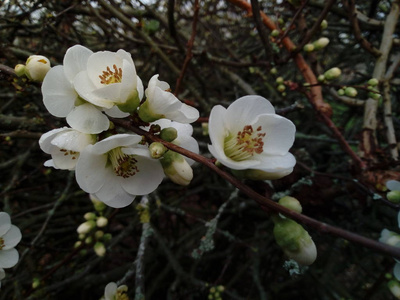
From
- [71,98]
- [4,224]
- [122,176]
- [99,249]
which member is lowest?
[99,249]

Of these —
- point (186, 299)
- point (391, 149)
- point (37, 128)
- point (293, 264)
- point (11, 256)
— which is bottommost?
point (186, 299)

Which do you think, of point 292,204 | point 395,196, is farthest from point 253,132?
point 395,196

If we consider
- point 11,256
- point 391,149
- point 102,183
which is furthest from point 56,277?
point 391,149

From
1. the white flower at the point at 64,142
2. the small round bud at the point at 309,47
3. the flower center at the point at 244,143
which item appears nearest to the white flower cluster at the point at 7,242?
the white flower at the point at 64,142

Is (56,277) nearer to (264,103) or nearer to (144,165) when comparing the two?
(144,165)

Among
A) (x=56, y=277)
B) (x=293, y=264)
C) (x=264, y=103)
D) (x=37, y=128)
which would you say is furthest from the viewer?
(x=56, y=277)

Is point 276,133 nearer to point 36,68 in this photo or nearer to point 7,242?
point 36,68
